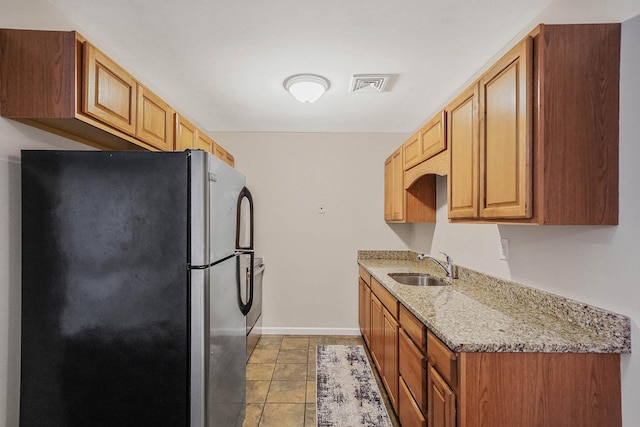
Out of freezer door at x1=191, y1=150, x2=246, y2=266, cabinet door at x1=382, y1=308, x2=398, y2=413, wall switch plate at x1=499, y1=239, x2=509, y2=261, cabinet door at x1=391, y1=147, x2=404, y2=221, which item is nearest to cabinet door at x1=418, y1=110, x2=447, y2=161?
cabinet door at x1=391, y1=147, x2=404, y2=221

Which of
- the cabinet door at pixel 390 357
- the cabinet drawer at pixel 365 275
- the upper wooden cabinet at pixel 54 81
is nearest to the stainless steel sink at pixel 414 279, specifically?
the cabinet drawer at pixel 365 275

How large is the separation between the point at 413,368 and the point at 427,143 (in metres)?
1.58

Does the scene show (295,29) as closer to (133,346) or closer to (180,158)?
(180,158)

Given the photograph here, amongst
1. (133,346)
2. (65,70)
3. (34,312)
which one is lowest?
(133,346)

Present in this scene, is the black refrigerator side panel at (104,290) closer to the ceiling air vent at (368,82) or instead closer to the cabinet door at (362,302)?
the ceiling air vent at (368,82)

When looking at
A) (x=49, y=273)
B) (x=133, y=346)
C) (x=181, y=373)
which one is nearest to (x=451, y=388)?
(x=181, y=373)

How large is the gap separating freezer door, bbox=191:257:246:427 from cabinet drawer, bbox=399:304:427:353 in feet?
3.30

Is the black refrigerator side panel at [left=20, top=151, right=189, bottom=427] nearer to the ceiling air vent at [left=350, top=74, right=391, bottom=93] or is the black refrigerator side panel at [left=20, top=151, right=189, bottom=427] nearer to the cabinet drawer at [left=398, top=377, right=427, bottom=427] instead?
the cabinet drawer at [left=398, top=377, right=427, bottom=427]

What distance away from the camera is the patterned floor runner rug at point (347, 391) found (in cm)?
213

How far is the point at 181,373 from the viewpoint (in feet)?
4.68

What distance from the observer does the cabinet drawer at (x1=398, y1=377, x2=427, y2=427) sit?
157 cm

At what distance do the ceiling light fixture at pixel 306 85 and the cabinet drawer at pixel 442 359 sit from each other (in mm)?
1845

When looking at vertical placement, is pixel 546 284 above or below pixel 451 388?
above

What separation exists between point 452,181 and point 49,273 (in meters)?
2.14
